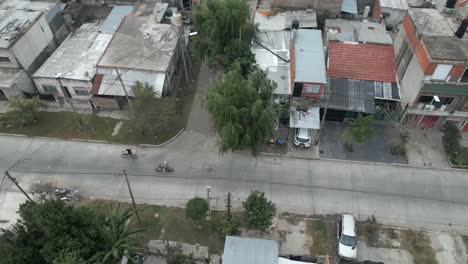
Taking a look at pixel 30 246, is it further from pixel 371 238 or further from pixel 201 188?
pixel 371 238

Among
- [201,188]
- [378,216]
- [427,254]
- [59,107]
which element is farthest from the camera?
[59,107]

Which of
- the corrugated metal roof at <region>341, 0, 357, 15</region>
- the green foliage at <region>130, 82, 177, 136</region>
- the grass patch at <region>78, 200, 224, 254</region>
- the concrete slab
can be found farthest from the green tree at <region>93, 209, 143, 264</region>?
the corrugated metal roof at <region>341, 0, 357, 15</region>

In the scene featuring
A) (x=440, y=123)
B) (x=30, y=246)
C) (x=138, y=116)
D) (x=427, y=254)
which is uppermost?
(x=30, y=246)

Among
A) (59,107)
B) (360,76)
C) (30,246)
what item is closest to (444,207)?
(360,76)

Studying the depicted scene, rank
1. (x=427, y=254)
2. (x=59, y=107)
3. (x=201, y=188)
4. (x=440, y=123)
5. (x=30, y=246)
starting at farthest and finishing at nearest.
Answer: (x=59, y=107) < (x=440, y=123) < (x=201, y=188) < (x=427, y=254) < (x=30, y=246)

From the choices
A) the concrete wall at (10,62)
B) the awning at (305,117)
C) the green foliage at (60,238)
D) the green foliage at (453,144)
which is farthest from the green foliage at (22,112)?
the green foliage at (453,144)

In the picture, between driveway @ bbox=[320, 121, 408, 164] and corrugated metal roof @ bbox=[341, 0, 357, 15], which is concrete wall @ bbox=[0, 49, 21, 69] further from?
corrugated metal roof @ bbox=[341, 0, 357, 15]
